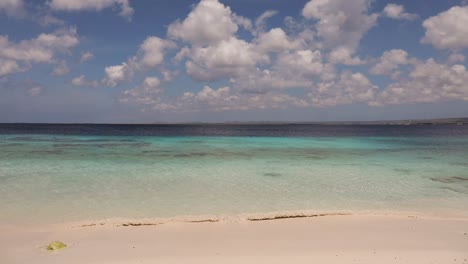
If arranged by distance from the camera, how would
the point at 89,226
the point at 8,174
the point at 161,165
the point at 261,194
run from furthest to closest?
the point at 161,165, the point at 8,174, the point at 261,194, the point at 89,226

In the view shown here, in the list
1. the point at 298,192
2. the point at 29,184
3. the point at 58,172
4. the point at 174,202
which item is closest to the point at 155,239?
the point at 174,202

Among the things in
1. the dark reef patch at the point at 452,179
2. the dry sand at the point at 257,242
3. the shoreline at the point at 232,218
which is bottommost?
the shoreline at the point at 232,218

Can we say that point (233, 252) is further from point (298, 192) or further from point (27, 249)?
point (298, 192)

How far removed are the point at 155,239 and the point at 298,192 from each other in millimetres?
7582

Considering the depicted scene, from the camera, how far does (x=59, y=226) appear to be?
9719mm

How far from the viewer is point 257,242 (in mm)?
8211

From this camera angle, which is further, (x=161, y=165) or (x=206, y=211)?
(x=161, y=165)

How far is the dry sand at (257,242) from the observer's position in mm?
7125

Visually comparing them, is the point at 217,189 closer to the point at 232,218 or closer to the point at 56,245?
the point at 232,218

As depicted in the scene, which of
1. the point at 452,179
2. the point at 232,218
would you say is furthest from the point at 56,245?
the point at 452,179

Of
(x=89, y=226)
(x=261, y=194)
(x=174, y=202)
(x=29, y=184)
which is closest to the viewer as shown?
(x=89, y=226)

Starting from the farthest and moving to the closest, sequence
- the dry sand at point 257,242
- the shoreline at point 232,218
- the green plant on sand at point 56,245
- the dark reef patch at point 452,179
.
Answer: the dark reef patch at point 452,179 < the shoreline at point 232,218 < the green plant on sand at point 56,245 < the dry sand at point 257,242

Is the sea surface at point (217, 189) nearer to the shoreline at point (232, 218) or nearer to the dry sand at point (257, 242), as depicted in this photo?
the shoreline at point (232, 218)

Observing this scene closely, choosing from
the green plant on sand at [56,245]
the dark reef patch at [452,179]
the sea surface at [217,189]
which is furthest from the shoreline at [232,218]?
the dark reef patch at [452,179]
